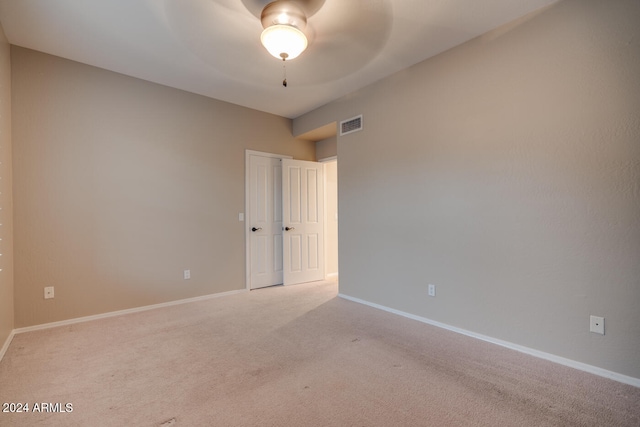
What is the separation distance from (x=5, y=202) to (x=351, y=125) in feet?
11.6

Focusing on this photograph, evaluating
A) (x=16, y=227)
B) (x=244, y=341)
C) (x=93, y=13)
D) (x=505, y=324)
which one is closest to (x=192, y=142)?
(x=93, y=13)

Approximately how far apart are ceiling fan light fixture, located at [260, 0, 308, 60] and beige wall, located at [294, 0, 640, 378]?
148 centimetres

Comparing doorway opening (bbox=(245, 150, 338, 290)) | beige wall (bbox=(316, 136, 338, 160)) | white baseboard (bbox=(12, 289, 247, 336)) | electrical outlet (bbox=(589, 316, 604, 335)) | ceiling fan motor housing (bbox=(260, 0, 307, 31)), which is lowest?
white baseboard (bbox=(12, 289, 247, 336))

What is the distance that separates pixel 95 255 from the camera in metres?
3.16

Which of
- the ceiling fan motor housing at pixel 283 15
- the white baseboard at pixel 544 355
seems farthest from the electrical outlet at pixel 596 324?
the ceiling fan motor housing at pixel 283 15

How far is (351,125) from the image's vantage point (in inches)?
151

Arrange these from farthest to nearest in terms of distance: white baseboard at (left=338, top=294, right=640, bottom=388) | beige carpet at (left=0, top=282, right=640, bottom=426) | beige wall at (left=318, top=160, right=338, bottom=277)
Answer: beige wall at (left=318, top=160, right=338, bottom=277) → white baseboard at (left=338, top=294, right=640, bottom=388) → beige carpet at (left=0, top=282, right=640, bottom=426)

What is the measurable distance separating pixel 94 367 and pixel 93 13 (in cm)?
272

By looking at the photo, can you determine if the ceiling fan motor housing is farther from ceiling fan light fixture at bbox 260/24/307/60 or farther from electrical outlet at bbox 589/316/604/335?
electrical outlet at bbox 589/316/604/335

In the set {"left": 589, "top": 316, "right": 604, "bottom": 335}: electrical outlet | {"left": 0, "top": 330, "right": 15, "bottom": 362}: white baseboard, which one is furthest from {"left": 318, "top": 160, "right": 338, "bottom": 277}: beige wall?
{"left": 0, "top": 330, "right": 15, "bottom": 362}: white baseboard

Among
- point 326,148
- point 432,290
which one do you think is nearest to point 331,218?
point 326,148

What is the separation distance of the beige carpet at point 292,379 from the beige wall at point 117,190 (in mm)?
546

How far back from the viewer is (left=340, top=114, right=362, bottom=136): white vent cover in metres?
3.74

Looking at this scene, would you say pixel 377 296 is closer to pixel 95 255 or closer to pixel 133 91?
pixel 95 255
